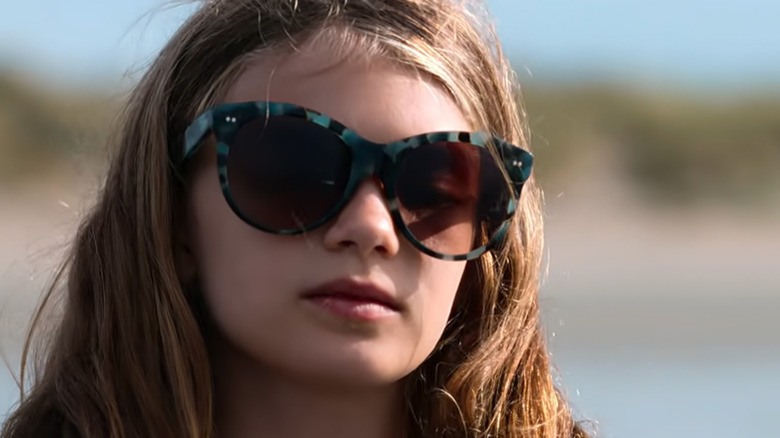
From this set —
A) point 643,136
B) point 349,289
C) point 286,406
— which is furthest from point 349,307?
point 643,136

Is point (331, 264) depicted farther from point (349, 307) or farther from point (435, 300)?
point (435, 300)

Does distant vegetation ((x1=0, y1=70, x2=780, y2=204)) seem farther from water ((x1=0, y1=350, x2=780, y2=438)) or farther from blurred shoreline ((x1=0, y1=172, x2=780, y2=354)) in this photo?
water ((x1=0, y1=350, x2=780, y2=438))

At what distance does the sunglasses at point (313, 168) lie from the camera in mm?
2191

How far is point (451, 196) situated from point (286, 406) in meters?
0.41

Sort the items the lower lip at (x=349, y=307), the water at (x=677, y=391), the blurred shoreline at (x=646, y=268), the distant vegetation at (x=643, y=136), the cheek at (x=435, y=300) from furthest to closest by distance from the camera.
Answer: the distant vegetation at (x=643, y=136)
the blurred shoreline at (x=646, y=268)
the water at (x=677, y=391)
the cheek at (x=435, y=300)
the lower lip at (x=349, y=307)

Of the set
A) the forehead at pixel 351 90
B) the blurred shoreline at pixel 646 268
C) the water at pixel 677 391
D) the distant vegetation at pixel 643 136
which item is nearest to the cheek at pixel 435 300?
the forehead at pixel 351 90

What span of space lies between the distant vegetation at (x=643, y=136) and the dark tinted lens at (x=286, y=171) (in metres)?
10.3

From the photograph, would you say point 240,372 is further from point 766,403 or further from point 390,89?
point 766,403

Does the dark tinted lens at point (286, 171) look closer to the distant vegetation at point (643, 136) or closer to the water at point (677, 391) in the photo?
the water at point (677, 391)

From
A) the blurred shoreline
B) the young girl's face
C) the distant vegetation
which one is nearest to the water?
the blurred shoreline

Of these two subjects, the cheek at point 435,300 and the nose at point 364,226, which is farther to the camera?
the cheek at point 435,300

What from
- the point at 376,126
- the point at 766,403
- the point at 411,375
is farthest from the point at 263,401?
the point at 766,403

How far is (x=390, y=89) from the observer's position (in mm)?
2262

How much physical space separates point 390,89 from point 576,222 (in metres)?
11.6
